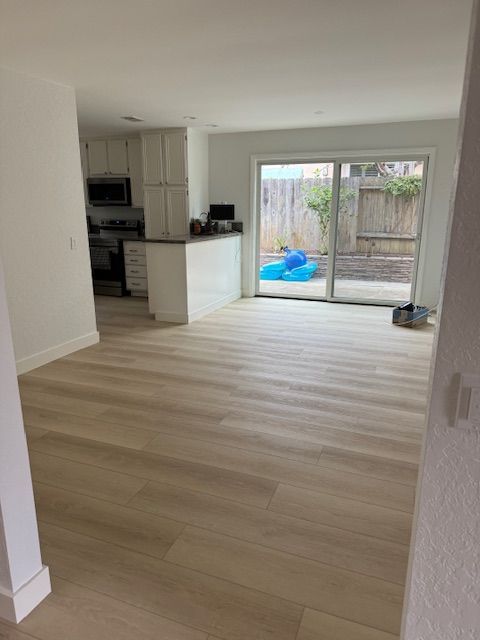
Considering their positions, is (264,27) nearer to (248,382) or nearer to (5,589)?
(248,382)

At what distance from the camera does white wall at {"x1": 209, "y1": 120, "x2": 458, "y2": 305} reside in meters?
5.26

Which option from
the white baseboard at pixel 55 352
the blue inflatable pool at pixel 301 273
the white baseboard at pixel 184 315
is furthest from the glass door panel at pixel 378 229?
the white baseboard at pixel 55 352

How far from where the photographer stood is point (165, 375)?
358cm

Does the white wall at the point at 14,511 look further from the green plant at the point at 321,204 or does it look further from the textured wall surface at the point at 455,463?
the green plant at the point at 321,204

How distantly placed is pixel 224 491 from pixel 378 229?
4.85m

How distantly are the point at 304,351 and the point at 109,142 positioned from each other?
4.57 metres

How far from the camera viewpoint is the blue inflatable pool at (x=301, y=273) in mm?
7391

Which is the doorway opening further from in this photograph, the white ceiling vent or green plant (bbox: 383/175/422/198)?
the white ceiling vent

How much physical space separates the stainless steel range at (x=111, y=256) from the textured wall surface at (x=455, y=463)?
621cm

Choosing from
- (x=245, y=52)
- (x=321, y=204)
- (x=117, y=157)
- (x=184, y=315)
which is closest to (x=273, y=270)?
(x=321, y=204)

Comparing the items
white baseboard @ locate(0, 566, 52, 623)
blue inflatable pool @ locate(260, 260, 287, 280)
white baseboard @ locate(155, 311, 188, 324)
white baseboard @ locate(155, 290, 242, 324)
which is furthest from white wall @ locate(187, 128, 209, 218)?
white baseboard @ locate(0, 566, 52, 623)

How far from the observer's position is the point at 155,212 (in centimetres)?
617

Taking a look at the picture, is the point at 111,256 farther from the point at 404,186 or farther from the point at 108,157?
the point at 404,186

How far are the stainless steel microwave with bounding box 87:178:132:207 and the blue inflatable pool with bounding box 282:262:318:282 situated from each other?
9.50ft
